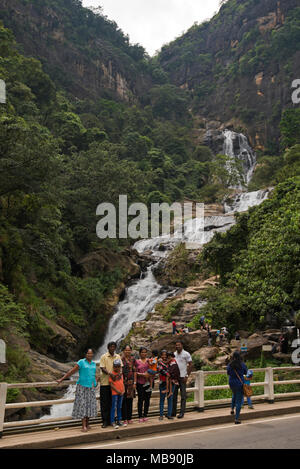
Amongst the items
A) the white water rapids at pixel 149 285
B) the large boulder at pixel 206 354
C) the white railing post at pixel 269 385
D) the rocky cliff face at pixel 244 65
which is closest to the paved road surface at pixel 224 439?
the white railing post at pixel 269 385

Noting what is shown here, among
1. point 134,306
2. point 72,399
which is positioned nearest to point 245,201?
point 134,306

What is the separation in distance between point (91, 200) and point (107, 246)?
4045 millimetres

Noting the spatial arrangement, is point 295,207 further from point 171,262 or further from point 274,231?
point 171,262

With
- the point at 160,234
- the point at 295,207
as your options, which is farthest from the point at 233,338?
the point at 160,234

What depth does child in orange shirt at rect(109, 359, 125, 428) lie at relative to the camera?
22.7ft

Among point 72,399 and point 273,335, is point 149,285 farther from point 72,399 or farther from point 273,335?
point 72,399

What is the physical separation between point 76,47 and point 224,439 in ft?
284

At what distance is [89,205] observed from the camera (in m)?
32.7

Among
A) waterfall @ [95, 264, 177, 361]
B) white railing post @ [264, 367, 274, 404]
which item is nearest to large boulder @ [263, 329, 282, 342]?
white railing post @ [264, 367, 274, 404]

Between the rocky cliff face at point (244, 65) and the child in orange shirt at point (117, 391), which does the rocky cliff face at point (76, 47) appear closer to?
the rocky cliff face at point (244, 65)

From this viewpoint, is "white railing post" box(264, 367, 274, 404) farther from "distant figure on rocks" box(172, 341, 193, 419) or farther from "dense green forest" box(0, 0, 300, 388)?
"dense green forest" box(0, 0, 300, 388)

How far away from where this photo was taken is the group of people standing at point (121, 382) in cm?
672

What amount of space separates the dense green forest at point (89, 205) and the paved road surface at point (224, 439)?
329 inches

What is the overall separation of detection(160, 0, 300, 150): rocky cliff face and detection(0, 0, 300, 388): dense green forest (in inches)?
448
